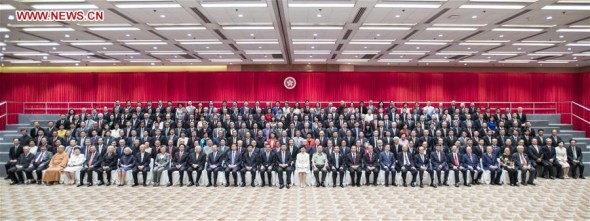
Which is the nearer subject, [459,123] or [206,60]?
[459,123]

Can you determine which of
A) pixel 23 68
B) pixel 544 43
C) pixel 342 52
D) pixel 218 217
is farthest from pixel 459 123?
pixel 23 68

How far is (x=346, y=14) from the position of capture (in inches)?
381

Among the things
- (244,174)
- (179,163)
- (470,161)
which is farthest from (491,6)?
(179,163)

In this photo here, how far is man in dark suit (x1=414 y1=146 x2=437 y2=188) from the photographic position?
373 inches

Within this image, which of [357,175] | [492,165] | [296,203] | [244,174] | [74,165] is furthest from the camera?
[74,165]

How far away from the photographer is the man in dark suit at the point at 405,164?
949 cm

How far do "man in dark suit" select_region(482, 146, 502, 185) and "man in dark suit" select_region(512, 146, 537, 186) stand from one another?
0.50m

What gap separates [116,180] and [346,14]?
23.4 ft

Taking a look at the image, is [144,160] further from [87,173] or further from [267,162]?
[267,162]

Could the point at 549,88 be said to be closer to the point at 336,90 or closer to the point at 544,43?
the point at 544,43

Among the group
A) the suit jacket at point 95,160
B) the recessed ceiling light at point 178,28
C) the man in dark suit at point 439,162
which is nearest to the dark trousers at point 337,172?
the man in dark suit at point 439,162

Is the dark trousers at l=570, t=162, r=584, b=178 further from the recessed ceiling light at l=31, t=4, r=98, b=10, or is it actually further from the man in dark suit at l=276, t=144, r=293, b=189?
the recessed ceiling light at l=31, t=4, r=98, b=10

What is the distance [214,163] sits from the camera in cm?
986

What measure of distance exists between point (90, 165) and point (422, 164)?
8.45m
